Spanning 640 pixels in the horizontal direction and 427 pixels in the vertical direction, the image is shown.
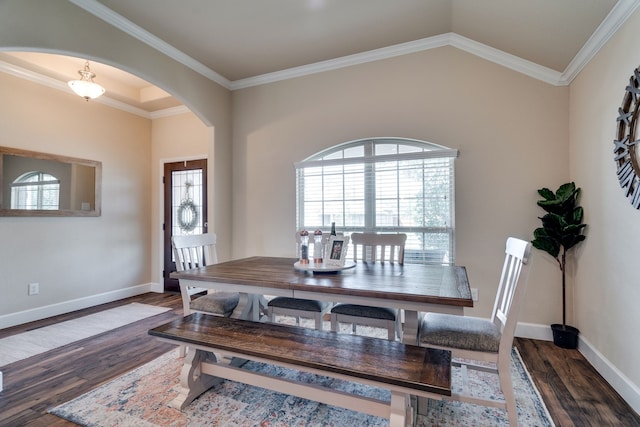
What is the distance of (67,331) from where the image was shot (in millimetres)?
3107

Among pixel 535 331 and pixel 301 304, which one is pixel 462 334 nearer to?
pixel 301 304

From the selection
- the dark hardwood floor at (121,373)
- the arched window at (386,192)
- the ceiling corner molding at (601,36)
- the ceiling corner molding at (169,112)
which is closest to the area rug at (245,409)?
the dark hardwood floor at (121,373)

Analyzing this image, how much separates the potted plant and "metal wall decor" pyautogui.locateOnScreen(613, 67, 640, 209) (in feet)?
2.06

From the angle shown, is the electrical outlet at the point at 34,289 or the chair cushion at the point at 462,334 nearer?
the chair cushion at the point at 462,334

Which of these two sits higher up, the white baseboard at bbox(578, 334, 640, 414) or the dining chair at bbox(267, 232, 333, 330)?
the dining chair at bbox(267, 232, 333, 330)

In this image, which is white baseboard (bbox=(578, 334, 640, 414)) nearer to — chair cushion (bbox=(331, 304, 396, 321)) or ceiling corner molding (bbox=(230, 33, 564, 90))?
chair cushion (bbox=(331, 304, 396, 321))

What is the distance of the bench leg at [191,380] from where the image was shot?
187 centimetres

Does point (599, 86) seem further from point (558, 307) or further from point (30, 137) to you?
point (30, 137)

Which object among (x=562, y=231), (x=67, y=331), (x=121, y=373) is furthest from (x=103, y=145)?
(x=562, y=231)

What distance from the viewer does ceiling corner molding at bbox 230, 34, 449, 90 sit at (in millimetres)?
3141

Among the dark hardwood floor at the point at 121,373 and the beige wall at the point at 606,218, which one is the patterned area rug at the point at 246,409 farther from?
the beige wall at the point at 606,218

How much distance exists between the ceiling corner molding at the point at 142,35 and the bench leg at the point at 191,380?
2.86 meters

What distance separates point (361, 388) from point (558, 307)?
2.05m

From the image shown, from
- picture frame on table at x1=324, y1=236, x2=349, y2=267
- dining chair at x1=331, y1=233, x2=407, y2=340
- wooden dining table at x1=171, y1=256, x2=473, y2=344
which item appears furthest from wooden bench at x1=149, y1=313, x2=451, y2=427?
picture frame on table at x1=324, y1=236, x2=349, y2=267
